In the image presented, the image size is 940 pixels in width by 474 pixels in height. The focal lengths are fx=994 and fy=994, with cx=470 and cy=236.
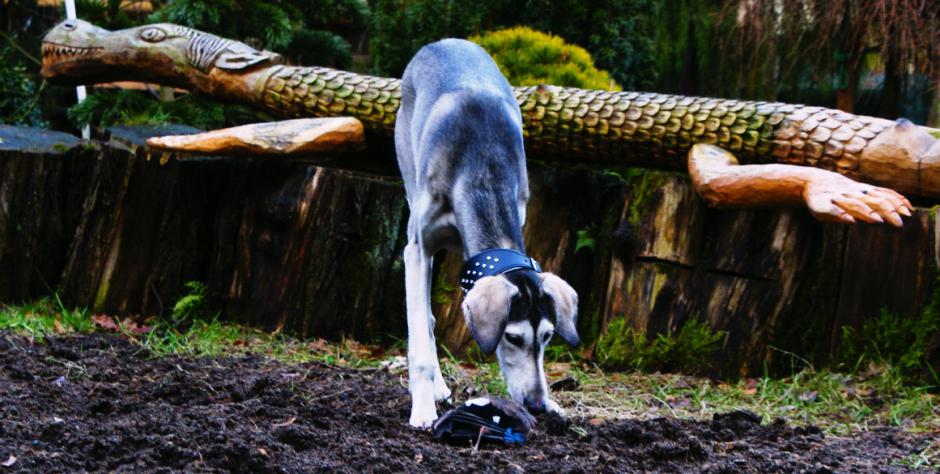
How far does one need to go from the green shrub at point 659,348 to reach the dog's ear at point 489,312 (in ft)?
7.73

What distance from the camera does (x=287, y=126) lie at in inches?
256

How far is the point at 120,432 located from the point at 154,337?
2538mm

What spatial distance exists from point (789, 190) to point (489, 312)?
241 centimetres

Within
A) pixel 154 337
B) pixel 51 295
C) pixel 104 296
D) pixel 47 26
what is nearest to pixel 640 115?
pixel 154 337

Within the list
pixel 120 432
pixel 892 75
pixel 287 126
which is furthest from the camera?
pixel 892 75

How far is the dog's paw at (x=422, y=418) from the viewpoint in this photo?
4371 mm

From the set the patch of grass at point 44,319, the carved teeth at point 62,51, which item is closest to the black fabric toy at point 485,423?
the patch of grass at point 44,319

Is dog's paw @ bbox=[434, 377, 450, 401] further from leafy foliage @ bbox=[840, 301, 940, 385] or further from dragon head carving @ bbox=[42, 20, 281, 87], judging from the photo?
dragon head carving @ bbox=[42, 20, 281, 87]

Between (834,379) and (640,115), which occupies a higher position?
(640,115)

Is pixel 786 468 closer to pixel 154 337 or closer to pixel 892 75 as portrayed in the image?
pixel 154 337

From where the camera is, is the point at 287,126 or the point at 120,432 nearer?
the point at 120,432

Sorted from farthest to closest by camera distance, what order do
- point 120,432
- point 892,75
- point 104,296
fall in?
point 892,75 < point 104,296 < point 120,432

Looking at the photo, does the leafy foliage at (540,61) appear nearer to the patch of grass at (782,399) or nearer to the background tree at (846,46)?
the background tree at (846,46)

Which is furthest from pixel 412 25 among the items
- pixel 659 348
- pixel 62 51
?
pixel 659 348
